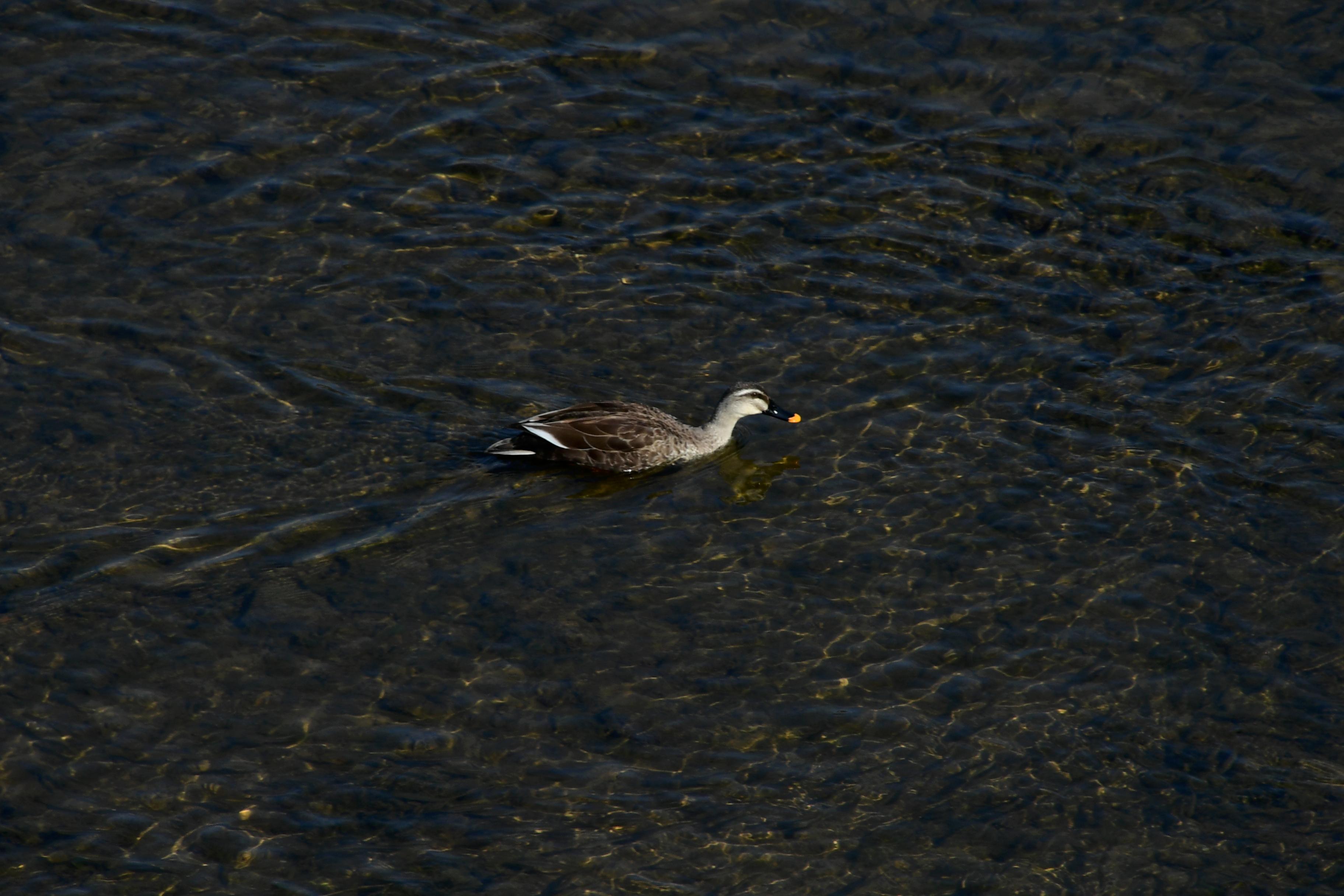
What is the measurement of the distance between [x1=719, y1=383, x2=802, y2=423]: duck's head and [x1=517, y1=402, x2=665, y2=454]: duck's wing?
63cm

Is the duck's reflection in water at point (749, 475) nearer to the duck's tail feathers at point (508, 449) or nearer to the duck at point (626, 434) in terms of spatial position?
the duck at point (626, 434)

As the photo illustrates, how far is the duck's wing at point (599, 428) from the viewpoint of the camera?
39.2ft

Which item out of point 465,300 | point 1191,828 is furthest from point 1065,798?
point 465,300

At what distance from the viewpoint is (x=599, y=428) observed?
1205 centimetres

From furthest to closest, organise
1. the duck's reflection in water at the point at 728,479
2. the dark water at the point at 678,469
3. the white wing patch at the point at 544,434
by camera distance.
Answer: the duck's reflection in water at the point at 728,479
the white wing patch at the point at 544,434
the dark water at the point at 678,469

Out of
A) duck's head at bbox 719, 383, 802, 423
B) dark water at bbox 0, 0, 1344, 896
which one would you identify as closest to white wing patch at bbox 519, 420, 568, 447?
dark water at bbox 0, 0, 1344, 896

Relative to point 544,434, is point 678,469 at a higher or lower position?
lower

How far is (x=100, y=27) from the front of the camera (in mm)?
16422

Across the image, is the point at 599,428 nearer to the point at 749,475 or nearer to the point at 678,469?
the point at 678,469

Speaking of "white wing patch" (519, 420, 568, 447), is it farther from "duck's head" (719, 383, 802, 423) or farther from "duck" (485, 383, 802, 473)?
"duck's head" (719, 383, 802, 423)

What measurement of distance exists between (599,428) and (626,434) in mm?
256

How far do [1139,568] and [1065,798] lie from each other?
253 cm

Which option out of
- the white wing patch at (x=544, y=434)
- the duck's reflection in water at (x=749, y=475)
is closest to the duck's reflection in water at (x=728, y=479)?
the duck's reflection in water at (x=749, y=475)

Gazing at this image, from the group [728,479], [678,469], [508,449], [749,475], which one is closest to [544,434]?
[508,449]
